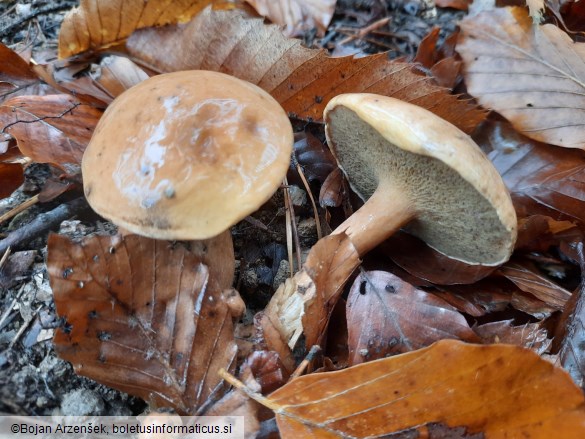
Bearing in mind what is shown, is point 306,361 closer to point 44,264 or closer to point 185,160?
point 185,160

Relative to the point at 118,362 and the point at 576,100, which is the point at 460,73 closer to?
the point at 576,100

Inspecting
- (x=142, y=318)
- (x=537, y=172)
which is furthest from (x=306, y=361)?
(x=537, y=172)

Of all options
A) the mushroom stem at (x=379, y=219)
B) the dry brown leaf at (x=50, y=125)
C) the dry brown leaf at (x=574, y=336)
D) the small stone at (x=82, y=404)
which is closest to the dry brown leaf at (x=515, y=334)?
the dry brown leaf at (x=574, y=336)

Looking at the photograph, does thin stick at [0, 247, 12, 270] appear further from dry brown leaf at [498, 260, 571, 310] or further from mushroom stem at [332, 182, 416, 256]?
dry brown leaf at [498, 260, 571, 310]

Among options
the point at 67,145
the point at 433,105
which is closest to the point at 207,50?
the point at 67,145


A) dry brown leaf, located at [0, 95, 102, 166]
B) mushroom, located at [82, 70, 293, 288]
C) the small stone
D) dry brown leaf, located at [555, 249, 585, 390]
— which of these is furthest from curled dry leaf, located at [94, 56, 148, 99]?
dry brown leaf, located at [555, 249, 585, 390]

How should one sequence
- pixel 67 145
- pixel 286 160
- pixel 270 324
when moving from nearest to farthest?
1. pixel 286 160
2. pixel 270 324
3. pixel 67 145
